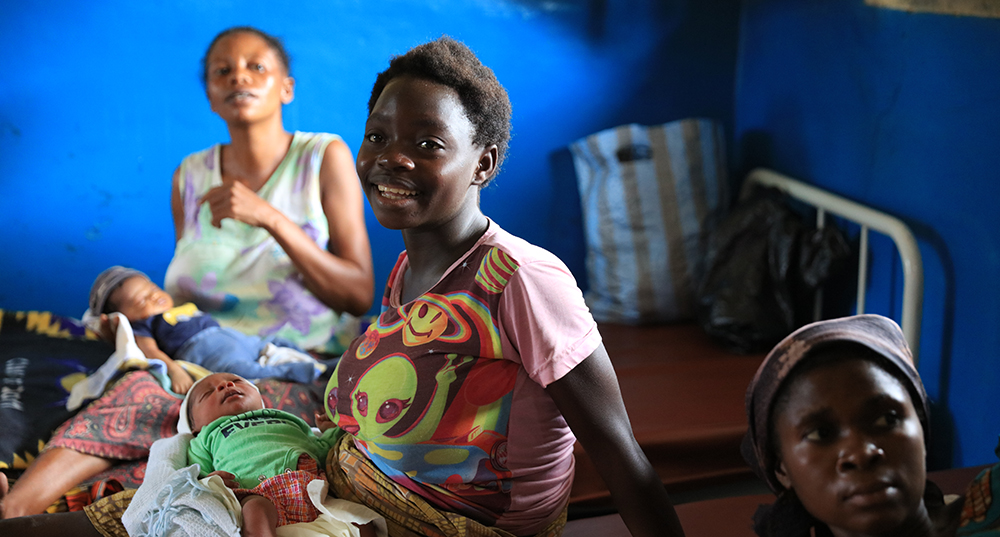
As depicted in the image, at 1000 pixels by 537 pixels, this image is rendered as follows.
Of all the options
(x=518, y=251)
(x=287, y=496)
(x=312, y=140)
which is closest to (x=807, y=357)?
(x=518, y=251)

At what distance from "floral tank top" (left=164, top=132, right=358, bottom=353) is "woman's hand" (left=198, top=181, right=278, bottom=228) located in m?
0.20

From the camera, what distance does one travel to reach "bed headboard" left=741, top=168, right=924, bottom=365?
1.93m

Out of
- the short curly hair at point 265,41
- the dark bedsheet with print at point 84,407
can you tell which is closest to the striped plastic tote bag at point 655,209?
the short curly hair at point 265,41

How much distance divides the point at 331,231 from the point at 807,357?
1.59 m

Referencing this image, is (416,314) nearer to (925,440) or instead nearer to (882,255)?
(925,440)

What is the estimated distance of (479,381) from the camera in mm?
1189

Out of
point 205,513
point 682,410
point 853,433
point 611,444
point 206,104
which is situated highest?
point 206,104

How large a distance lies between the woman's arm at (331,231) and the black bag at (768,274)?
45.2 inches

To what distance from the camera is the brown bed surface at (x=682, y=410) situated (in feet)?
6.07

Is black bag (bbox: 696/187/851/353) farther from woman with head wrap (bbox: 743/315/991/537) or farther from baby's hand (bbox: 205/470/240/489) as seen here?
baby's hand (bbox: 205/470/240/489)

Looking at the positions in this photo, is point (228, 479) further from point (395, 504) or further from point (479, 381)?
point (479, 381)

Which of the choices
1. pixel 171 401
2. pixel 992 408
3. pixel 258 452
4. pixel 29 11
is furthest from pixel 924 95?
pixel 29 11

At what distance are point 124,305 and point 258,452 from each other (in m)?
0.92

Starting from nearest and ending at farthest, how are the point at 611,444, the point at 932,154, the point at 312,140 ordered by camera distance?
1. the point at 611,444
2. the point at 932,154
3. the point at 312,140
